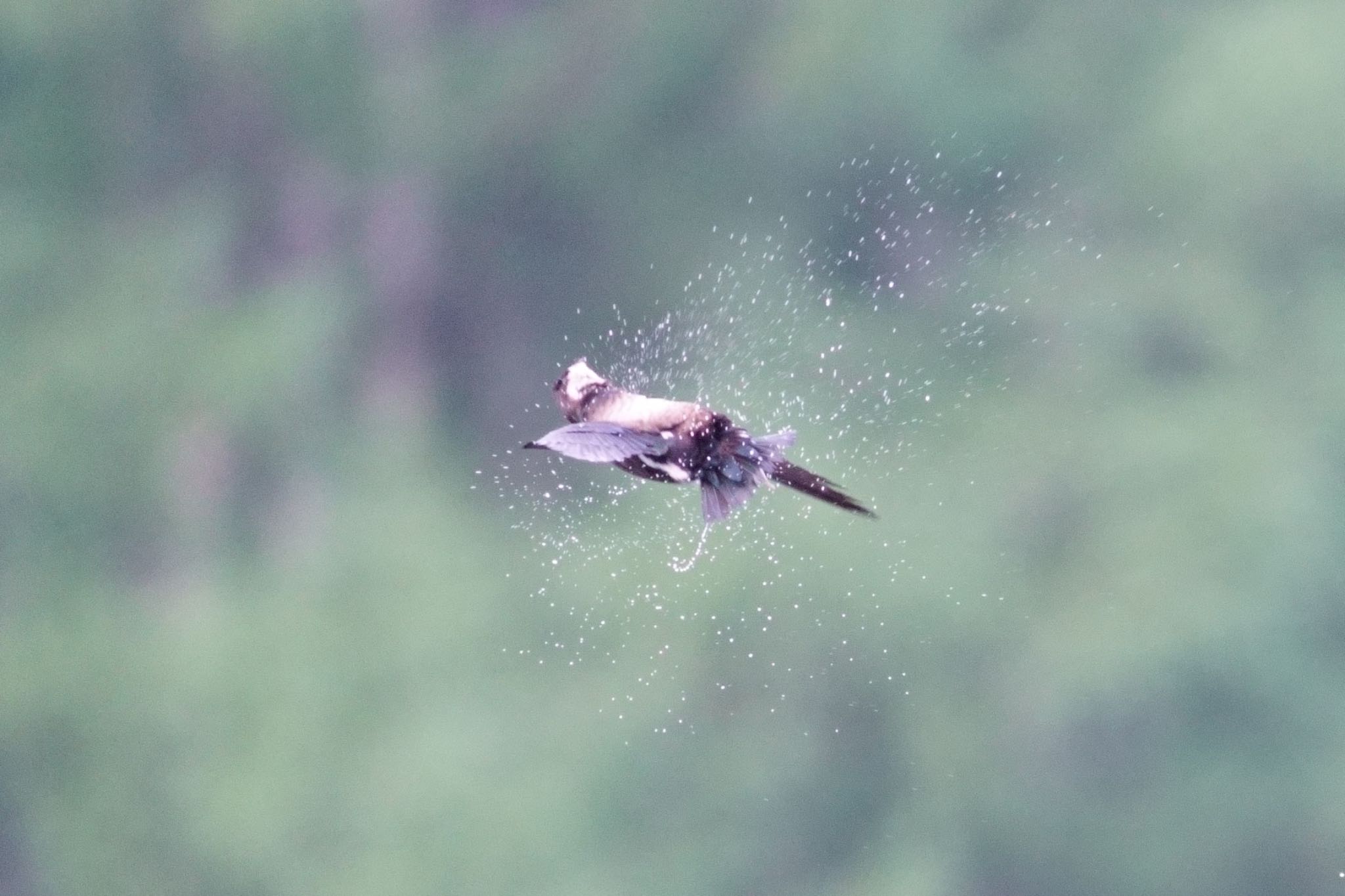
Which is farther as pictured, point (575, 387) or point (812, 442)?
point (812, 442)

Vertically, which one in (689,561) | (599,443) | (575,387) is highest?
(689,561)

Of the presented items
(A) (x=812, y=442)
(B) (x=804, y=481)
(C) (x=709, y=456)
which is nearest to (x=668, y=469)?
(C) (x=709, y=456)

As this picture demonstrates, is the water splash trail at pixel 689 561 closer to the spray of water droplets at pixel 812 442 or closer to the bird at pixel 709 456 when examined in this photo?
the spray of water droplets at pixel 812 442

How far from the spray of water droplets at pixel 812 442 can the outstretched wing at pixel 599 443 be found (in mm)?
2344

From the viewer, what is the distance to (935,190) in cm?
460

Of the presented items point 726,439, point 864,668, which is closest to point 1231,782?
point 864,668

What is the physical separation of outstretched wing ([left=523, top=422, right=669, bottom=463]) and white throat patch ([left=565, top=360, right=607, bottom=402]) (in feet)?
0.58

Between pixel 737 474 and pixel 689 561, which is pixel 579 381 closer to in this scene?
pixel 737 474

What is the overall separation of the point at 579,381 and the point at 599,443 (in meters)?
0.33

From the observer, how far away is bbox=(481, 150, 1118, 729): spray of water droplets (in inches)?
165

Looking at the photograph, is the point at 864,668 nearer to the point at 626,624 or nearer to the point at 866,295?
the point at 626,624

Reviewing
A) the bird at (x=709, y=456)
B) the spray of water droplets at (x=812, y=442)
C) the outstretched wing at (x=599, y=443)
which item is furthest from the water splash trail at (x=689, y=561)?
the outstretched wing at (x=599, y=443)

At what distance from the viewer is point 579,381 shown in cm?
187

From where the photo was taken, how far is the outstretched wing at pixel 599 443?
1.51 metres
